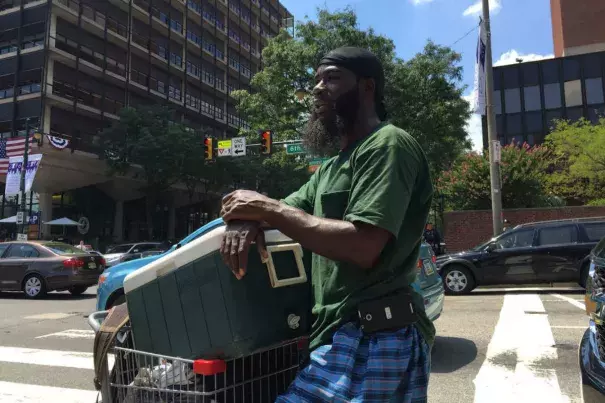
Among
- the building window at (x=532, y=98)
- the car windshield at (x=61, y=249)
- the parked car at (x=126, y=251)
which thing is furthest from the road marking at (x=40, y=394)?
the building window at (x=532, y=98)

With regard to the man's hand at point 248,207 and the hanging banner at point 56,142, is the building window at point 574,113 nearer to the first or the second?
the hanging banner at point 56,142

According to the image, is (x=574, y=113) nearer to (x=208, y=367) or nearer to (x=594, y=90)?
(x=594, y=90)

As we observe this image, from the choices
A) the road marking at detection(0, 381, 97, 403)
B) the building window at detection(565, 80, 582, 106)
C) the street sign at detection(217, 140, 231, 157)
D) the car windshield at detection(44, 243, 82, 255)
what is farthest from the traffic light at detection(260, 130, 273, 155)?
the building window at detection(565, 80, 582, 106)

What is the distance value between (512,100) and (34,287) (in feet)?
120

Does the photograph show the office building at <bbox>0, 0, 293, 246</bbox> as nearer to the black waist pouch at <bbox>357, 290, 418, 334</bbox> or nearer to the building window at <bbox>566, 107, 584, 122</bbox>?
the black waist pouch at <bbox>357, 290, 418, 334</bbox>

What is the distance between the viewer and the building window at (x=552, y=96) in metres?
38.7

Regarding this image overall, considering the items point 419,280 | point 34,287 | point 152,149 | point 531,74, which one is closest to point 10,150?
point 152,149

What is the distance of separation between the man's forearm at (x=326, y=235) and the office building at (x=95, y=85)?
2869 cm

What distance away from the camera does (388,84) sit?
20.4 meters

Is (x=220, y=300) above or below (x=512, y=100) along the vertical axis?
below

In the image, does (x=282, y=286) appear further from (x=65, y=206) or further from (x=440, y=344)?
(x=65, y=206)

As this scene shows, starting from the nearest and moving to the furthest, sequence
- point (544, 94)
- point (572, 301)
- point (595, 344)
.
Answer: point (595, 344) → point (572, 301) → point (544, 94)

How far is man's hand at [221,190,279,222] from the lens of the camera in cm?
157

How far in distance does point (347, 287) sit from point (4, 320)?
1044cm
